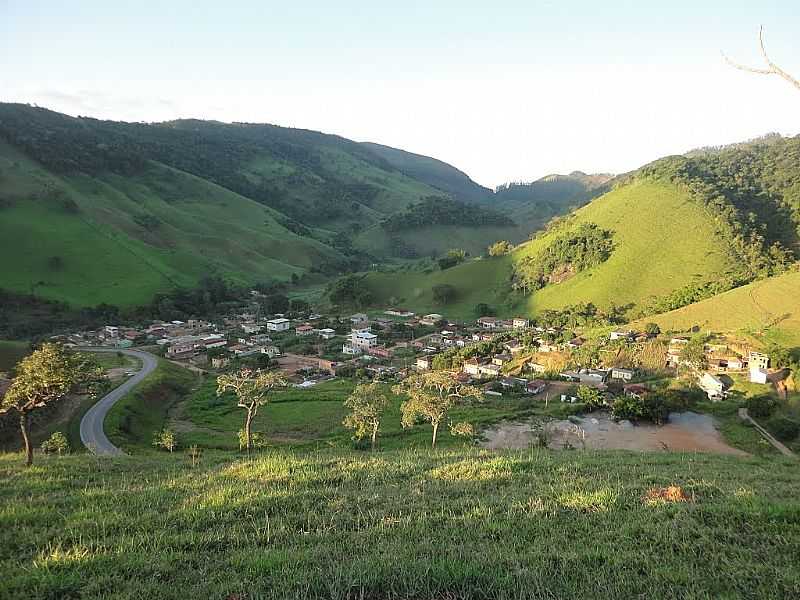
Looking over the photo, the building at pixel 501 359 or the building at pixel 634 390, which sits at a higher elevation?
the building at pixel 634 390

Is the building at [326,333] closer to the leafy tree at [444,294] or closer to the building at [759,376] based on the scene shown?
the leafy tree at [444,294]

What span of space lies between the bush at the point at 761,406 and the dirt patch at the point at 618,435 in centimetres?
272

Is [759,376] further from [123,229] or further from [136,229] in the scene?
[136,229]

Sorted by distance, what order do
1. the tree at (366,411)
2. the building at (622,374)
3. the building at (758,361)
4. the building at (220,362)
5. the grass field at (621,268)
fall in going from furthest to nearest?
the grass field at (621,268), the building at (220,362), the building at (622,374), the building at (758,361), the tree at (366,411)

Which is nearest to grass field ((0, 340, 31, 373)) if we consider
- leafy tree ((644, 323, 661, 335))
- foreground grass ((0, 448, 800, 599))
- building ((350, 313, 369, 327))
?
building ((350, 313, 369, 327))

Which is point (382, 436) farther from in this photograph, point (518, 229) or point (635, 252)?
point (518, 229)

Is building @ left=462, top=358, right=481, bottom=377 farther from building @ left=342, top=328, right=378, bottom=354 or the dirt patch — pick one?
the dirt patch

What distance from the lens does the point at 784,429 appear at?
98.6 ft

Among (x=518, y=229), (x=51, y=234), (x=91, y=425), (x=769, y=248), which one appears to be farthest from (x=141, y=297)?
(x=518, y=229)

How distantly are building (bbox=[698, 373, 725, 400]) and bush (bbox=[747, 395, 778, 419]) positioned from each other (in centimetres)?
358

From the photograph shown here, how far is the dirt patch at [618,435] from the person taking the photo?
29.7 m

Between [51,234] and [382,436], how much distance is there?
9897cm

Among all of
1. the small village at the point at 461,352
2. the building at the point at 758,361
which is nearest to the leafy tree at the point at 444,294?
the small village at the point at 461,352

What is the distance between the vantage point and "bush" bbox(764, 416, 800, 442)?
29.7 meters
